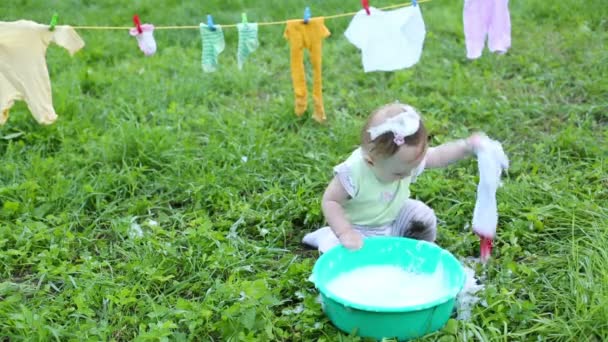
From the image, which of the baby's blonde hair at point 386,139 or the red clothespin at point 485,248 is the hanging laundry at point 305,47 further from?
the red clothespin at point 485,248

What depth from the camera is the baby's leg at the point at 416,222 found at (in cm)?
287

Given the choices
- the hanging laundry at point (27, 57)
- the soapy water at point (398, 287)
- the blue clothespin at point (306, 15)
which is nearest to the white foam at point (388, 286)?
the soapy water at point (398, 287)

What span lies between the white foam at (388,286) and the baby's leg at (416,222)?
0.76 feet

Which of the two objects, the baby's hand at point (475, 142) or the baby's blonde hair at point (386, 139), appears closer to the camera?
the baby's blonde hair at point (386, 139)

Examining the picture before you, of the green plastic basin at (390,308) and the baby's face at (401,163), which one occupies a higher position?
the baby's face at (401,163)

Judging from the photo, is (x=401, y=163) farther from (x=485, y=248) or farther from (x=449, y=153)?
(x=485, y=248)

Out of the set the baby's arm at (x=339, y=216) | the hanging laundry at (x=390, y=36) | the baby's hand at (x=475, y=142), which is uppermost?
the hanging laundry at (x=390, y=36)

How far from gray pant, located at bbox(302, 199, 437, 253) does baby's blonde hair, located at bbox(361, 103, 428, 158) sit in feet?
1.36

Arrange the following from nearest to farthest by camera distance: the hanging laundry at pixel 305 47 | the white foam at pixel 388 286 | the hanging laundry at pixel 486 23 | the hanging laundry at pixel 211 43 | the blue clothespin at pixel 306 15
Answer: the white foam at pixel 388 286, the hanging laundry at pixel 486 23, the hanging laundry at pixel 211 43, the blue clothespin at pixel 306 15, the hanging laundry at pixel 305 47

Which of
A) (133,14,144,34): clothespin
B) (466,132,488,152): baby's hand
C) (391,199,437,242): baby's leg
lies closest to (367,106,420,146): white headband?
(466,132,488,152): baby's hand

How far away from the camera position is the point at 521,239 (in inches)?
117

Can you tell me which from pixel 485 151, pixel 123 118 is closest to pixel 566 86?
pixel 485 151

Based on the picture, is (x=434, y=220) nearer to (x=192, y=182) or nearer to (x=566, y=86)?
(x=192, y=182)

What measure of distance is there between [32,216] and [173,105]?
1.26 m
